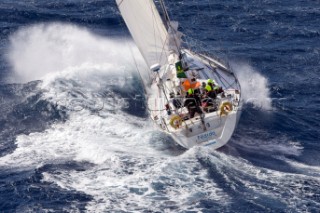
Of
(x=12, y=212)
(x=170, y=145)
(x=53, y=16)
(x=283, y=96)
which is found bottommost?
(x=12, y=212)

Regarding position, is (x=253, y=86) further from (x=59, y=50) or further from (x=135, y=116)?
(x=59, y=50)

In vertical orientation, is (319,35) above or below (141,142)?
above

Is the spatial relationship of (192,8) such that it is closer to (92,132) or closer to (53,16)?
(53,16)

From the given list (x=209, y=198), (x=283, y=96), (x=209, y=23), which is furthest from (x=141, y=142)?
(x=209, y=23)

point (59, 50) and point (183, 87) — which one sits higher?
point (59, 50)

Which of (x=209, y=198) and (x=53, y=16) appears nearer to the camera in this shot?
(x=209, y=198)

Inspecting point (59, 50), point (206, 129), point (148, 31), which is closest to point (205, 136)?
point (206, 129)

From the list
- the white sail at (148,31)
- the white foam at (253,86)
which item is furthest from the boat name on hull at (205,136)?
the white sail at (148,31)
